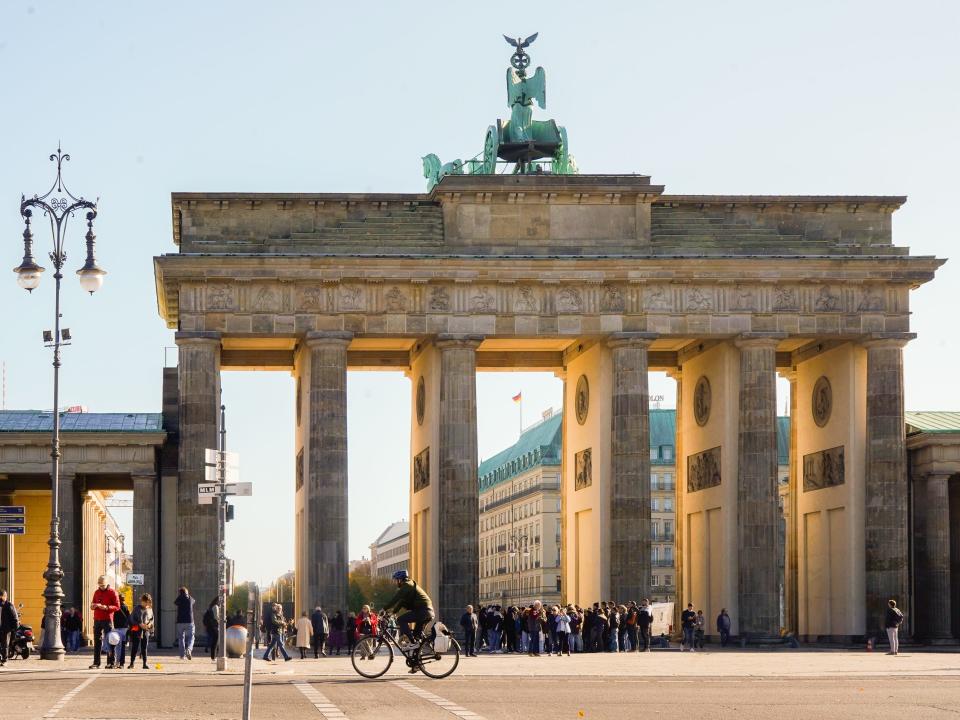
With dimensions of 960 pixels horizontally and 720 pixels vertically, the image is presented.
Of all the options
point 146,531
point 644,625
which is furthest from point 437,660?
point 146,531

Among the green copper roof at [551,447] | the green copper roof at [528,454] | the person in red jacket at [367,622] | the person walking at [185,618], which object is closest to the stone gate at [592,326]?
the person in red jacket at [367,622]

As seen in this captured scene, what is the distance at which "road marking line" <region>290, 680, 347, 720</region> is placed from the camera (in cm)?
2758

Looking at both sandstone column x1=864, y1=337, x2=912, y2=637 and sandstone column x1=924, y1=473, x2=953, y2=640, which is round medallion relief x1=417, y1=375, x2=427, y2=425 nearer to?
sandstone column x1=864, y1=337, x2=912, y2=637

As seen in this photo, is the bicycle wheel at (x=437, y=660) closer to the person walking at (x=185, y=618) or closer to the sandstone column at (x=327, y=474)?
the person walking at (x=185, y=618)

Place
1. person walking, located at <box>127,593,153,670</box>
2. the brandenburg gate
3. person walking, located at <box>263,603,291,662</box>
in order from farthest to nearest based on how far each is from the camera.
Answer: the brandenburg gate, person walking, located at <box>263,603,291,662</box>, person walking, located at <box>127,593,153,670</box>

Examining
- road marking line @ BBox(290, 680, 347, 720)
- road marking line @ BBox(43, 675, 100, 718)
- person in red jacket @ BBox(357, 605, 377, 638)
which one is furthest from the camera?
person in red jacket @ BBox(357, 605, 377, 638)

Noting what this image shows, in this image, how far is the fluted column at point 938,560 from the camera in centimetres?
6975

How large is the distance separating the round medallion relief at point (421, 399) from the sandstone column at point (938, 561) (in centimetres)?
1966

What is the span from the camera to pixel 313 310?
68500 mm

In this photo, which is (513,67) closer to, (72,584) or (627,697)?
(72,584)

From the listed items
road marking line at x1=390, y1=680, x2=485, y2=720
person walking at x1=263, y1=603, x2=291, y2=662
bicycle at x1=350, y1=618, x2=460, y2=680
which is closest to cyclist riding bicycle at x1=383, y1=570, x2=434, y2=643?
bicycle at x1=350, y1=618, x2=460, y2=680

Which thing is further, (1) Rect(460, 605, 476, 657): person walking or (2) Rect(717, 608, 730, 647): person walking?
(2) Rect(717, 608, 730, 647): person walking

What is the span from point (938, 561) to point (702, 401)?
443 inches

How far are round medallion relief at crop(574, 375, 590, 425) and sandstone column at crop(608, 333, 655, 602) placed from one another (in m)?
3.53
